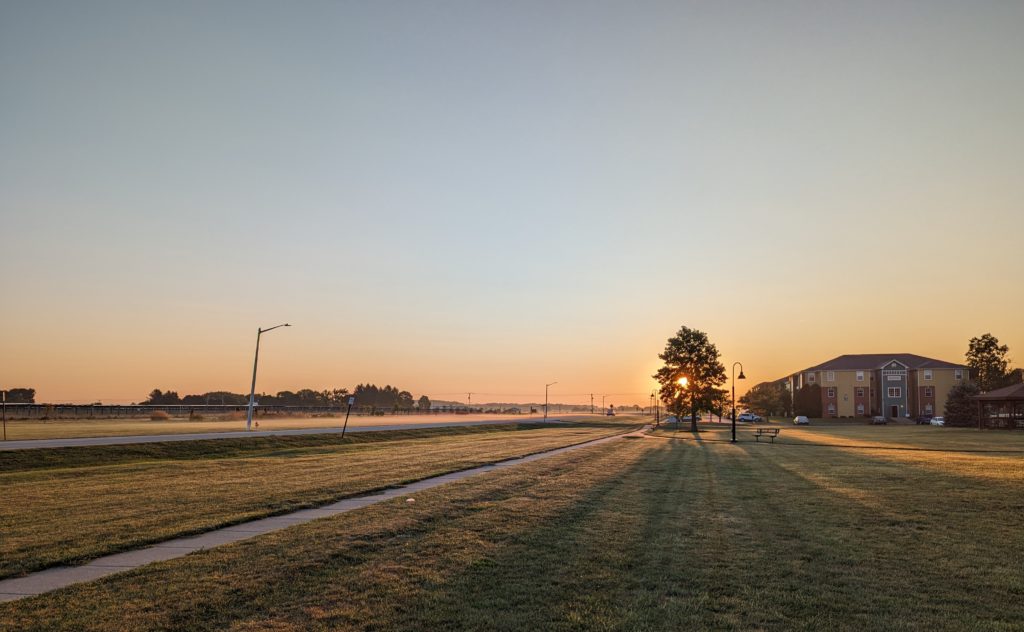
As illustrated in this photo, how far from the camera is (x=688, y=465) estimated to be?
24688 millimetres

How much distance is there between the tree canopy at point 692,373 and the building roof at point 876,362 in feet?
166

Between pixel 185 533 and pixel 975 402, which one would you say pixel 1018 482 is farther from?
pixel 975 402

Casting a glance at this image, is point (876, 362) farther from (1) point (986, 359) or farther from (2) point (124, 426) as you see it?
(2) point (124, 426)

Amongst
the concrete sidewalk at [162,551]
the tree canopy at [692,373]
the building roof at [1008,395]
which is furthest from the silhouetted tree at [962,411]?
the concrete sidewalk at [162,551]

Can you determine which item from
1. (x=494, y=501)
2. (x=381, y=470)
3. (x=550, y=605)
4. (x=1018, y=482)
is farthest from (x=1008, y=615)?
(x=381, y=470)

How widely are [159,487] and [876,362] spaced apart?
365 feet

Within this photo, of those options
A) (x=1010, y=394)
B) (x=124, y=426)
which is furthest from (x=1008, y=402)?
(x=124, y=426)

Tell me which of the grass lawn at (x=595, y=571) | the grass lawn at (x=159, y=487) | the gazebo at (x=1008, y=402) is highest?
the gazebo at (x=1008, y=402)

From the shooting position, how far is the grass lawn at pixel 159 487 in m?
10.0

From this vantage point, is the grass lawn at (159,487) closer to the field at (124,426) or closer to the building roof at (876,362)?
the field at (124,426)

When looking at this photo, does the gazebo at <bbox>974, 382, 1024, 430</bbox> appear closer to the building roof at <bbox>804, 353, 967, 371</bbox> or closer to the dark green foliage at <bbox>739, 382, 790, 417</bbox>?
the building roof at <bbox>804, 353, 967, 371</bbox>

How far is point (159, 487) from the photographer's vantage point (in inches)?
627

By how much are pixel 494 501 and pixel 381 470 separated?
7.26 meters

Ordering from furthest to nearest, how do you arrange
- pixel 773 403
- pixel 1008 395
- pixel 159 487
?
1. pixel 773 403
2. pixel 1008 395
3. pixel 159 487
